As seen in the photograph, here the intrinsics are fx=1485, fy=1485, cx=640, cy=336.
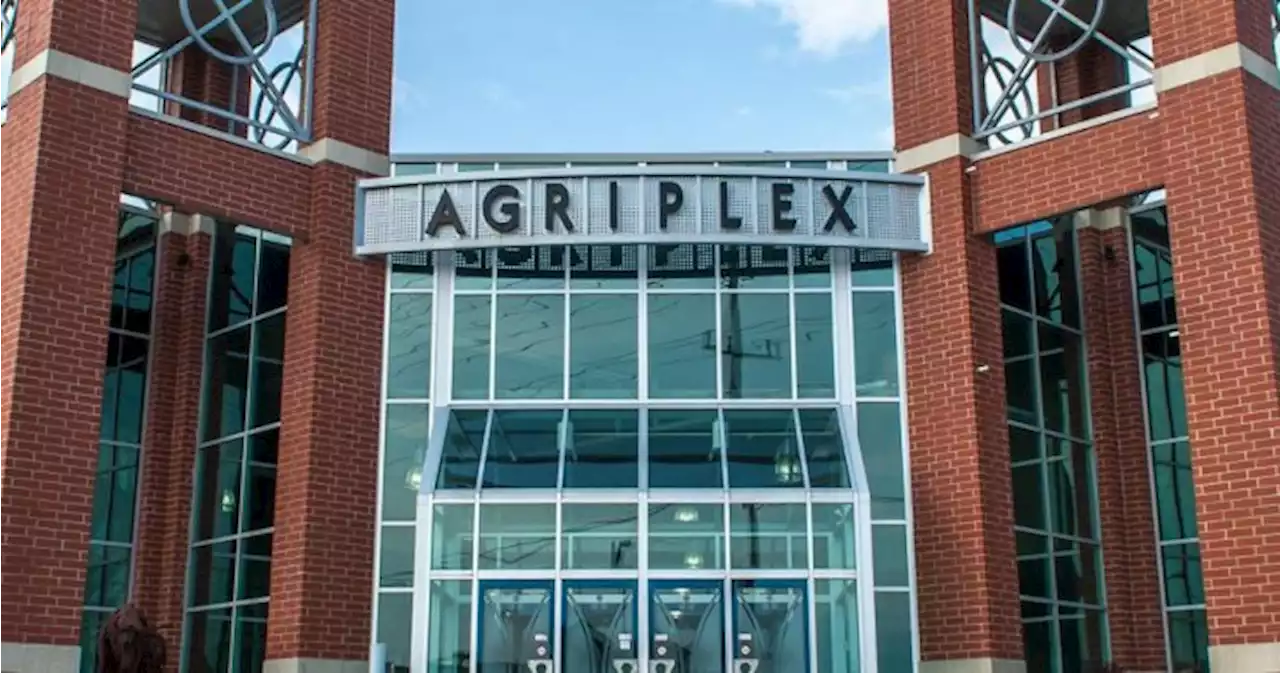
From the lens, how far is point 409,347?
20188 mm

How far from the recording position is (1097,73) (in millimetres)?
23656

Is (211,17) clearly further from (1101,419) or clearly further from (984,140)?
(1101,419)

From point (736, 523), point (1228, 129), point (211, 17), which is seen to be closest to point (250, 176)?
point (211, 17)

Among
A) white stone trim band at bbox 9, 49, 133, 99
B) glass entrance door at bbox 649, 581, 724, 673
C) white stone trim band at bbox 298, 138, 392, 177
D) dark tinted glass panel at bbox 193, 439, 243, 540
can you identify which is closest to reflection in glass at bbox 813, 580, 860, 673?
glass entrance door at bbox 649, 581, 724, 673

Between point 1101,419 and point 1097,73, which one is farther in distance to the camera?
point 1097,73

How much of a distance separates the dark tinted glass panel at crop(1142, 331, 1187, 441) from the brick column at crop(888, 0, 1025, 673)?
3887mm

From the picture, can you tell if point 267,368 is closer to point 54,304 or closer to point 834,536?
point 54,304

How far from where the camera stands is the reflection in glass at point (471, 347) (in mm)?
20047

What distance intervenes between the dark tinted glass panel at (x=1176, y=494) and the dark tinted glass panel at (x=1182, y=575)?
0.20 metres

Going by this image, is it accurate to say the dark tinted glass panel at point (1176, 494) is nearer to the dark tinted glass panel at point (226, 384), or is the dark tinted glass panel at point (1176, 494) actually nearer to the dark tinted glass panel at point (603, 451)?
the dark tinted glass panel at point (603, 451)

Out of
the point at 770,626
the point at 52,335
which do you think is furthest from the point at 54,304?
the point at 770,626

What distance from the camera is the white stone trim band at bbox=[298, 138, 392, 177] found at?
20297mm

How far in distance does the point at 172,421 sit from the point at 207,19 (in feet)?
22.3

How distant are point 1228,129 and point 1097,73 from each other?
20.6ft
